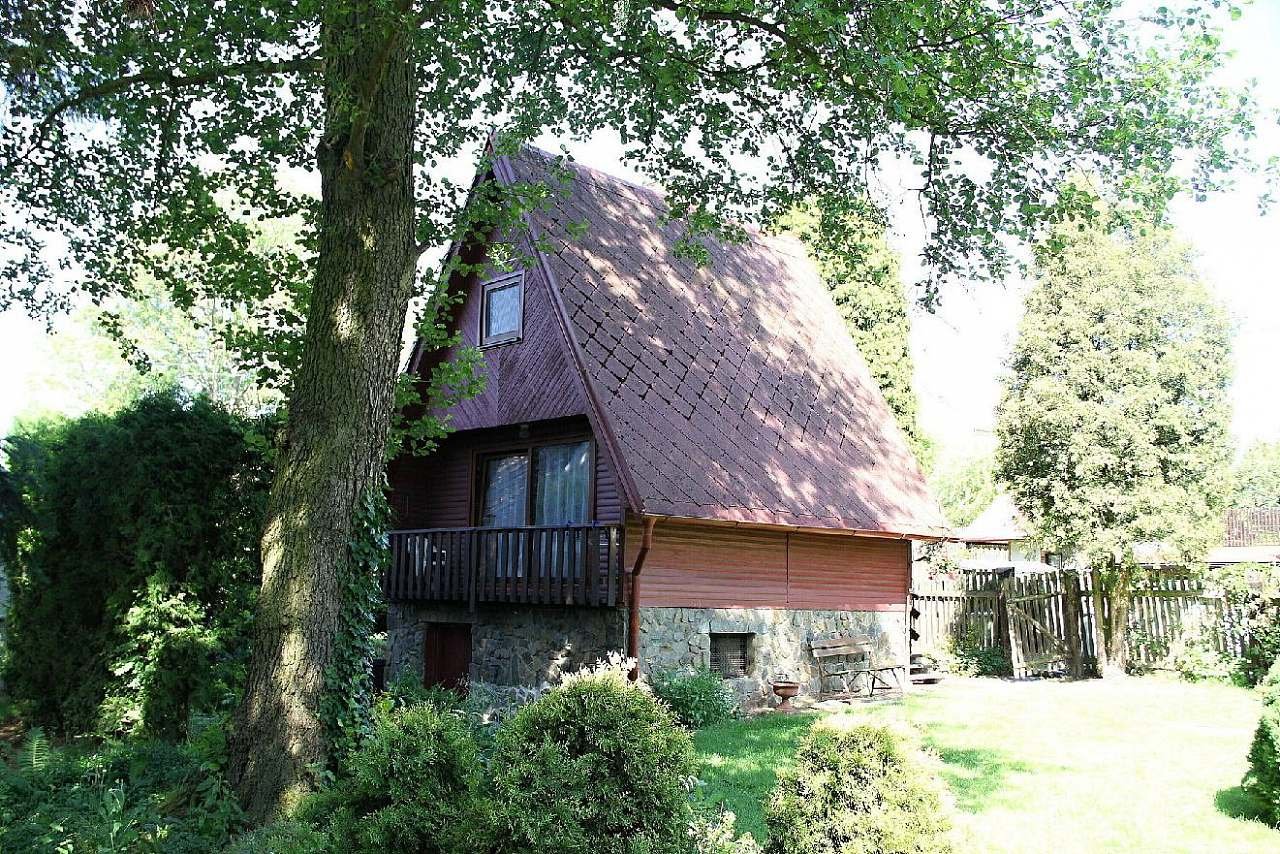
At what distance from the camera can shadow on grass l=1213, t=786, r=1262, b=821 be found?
291 inches

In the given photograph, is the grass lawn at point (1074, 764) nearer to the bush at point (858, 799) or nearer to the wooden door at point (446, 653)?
the bush at point (858, 799)

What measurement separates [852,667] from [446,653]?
6455 millimetres

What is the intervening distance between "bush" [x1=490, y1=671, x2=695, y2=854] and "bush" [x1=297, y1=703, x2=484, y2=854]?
235mm

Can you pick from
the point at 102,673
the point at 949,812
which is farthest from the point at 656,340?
the point at 949,812

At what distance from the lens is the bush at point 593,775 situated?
12.9ft

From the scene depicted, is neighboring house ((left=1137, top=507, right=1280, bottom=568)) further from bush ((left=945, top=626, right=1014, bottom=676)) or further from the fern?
the fern

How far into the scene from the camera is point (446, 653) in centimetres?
1495

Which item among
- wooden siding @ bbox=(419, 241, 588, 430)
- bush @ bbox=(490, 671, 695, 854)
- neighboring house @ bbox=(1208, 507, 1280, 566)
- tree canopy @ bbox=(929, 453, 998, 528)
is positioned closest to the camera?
A: bush @ bbox=(490, 671, 695, 854)

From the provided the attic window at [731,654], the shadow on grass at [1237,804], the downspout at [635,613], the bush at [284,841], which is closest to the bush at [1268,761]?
the shadow on grass at [1237,804]

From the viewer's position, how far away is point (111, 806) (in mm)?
6211

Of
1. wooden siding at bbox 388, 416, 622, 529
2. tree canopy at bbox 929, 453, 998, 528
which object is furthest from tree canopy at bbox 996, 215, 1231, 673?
tree canopy at bbox 929, 453, 998, 528

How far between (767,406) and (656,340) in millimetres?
2290

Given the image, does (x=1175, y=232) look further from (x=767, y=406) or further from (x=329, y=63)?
(x=329, y=63)

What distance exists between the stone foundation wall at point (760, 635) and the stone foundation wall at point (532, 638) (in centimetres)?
57
